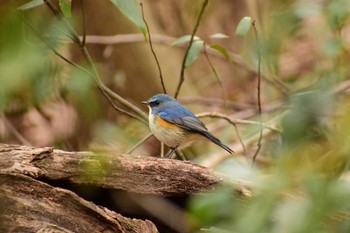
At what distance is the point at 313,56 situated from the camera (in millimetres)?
8273

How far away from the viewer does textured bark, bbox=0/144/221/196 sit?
277 centimetres

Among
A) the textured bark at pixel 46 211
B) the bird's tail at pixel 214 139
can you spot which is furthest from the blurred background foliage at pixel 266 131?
the bird's tail at pixel 214 139

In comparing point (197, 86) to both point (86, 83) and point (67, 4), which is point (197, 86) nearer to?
point (67, 4)

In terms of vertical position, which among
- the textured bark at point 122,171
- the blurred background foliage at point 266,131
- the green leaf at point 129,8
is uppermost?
the green leaf at point 129,8

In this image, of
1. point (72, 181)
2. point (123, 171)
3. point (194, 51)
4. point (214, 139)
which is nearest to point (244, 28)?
point (194, 51)

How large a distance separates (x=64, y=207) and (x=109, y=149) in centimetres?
136

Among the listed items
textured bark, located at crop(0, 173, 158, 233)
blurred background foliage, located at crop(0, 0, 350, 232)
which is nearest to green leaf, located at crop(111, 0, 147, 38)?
blurred background foliage, located at crop(0, 0, 350, 232)

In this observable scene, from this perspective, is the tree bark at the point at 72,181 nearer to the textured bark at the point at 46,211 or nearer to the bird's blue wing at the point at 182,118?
the textured bark at the point at 46,211

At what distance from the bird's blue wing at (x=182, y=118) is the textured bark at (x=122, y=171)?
1.05m

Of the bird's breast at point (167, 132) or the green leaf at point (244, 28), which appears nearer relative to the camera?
the green leaf at point (244, 28)

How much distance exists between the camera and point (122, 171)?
2.91 m

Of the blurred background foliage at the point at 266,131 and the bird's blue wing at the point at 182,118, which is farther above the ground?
the blurred background foliage at the point at 266,131

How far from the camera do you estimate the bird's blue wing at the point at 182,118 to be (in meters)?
4.08

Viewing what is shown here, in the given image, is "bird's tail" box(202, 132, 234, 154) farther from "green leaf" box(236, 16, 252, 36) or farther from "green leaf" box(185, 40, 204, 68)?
"green leaf" box(236, 16, 252, 36)
